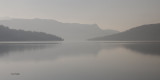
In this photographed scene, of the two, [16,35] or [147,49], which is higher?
[16,35]

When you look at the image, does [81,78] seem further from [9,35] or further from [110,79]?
[9,35]

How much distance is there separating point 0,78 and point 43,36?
18781 centimetres

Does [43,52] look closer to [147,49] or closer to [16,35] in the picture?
[147,49]

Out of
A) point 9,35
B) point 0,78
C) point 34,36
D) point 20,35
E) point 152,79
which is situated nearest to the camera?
point 152,79

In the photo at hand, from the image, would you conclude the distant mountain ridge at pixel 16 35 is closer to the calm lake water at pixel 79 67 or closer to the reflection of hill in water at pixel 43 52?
the reflection of hill in water at pixel 43 52

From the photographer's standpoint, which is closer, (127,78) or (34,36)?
(127,78)

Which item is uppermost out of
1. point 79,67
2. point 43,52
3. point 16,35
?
point 16,35

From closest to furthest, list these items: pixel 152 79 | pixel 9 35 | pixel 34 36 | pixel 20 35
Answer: pixel 152 79 < pixel 9 35 < pixel 20 35 < pixel 34 36

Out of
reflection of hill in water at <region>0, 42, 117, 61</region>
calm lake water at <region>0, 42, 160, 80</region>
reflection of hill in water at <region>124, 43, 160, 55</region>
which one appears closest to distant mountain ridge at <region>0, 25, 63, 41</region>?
reflection of hill in water at <region>0, 42, 117, 61</region>

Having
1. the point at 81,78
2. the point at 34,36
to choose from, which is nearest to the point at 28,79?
the point at 81,78

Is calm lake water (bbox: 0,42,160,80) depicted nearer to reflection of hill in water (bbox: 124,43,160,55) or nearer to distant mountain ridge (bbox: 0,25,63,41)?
reflection of hill in water (bbox: 124,43,160,55)

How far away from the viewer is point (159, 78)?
12812mm

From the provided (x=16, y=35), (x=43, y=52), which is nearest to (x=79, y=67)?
(x=43, y=52)

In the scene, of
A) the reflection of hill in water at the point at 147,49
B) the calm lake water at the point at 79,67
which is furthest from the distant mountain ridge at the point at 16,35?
the calm lake water at the point at 79,67
